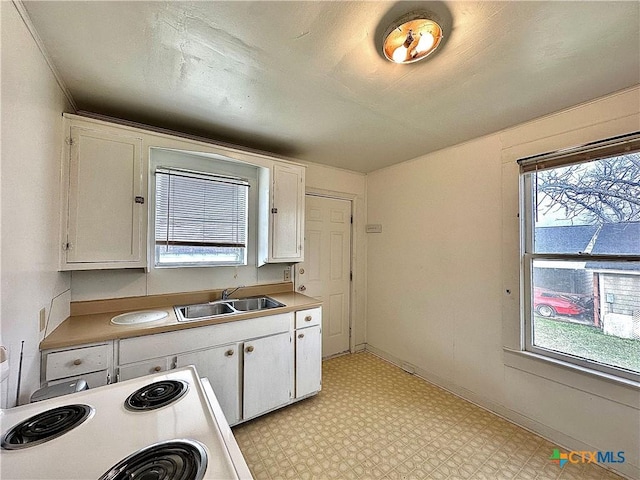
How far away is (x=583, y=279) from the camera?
189 cm

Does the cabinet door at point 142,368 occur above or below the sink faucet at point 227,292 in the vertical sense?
below

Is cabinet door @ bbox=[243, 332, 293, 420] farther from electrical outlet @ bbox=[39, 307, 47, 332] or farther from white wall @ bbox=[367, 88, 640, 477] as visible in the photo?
white wall @ bbox=[367, 88, 640, 477]

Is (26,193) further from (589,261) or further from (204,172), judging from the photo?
(589,261)

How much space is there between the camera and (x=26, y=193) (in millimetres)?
1248

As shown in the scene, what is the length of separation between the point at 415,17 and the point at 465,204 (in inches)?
71.0

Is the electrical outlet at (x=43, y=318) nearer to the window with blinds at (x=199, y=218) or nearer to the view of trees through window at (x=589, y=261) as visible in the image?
the window with blinds at (x=199, y=218)

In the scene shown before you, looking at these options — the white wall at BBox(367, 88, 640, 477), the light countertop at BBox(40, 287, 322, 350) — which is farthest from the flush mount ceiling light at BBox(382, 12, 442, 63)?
the light countertop at BBox(40, 287, 322, 350)

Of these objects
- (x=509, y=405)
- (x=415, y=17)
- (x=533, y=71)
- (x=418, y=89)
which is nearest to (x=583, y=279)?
(x=509, y=405)

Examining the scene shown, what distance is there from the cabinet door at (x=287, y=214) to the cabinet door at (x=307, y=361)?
2.46ft

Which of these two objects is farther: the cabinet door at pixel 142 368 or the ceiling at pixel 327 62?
the cabinet door at pixel 142 368

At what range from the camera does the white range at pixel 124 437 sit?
734 millimetres

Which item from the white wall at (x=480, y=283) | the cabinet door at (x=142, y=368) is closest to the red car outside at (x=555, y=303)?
the white wall at (x=480, y=283)

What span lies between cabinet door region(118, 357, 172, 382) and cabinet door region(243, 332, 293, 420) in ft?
1.82

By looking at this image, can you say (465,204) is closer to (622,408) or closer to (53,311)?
(622,408)
